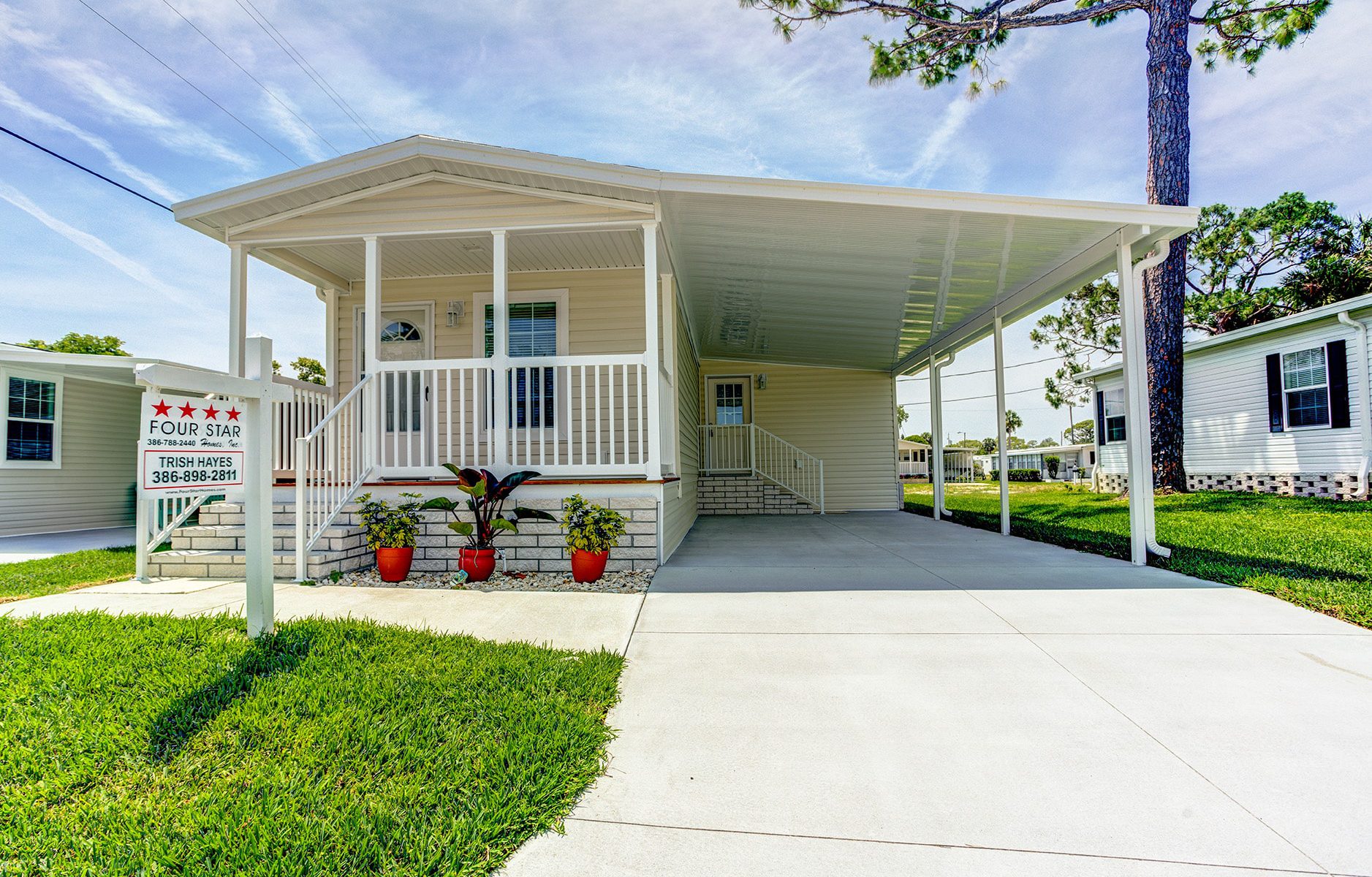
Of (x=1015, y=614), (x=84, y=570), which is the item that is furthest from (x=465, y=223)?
(x=1015, y=614)

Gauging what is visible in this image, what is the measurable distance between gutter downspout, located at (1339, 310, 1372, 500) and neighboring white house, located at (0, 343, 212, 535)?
17051 millimetres

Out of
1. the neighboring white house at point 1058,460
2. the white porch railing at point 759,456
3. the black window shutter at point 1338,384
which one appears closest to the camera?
the black window shutter at point 1338,384

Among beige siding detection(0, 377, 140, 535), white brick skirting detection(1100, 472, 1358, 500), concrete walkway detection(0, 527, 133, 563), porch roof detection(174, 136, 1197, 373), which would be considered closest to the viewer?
porch roof detection(174, 136, 1197, 373)

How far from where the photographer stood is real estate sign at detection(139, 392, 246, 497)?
2.62m

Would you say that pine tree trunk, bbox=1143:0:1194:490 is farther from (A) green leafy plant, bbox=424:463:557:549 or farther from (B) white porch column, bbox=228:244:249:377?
(B) white porch column, bbox=228:244:249:377

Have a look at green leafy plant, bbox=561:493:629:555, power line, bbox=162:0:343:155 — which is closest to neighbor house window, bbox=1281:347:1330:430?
green leafy plant, bbox=561:493:629:555

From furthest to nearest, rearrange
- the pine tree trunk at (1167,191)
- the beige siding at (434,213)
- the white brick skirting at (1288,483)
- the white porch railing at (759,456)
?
the white porch railing at (759,456) < the pine tree trunk at (1167,191) < the white brick skirting at (1288,483) < the beige siding at (434,213)

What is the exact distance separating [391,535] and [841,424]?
913 centimetres

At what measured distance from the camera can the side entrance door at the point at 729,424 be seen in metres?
11.7

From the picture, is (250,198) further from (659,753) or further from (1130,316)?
(1130,316)

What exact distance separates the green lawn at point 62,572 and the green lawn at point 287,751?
6.62ft

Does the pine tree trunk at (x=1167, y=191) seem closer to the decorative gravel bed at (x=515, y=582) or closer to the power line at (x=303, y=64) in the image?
the decorative gravel bed at (x=515, y=582)

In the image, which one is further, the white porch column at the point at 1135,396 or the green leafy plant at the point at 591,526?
the white porch column at the point at 1135,396

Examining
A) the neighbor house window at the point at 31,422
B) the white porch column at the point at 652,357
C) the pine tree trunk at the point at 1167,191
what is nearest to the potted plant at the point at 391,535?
the white porch column at the point at 652,357
